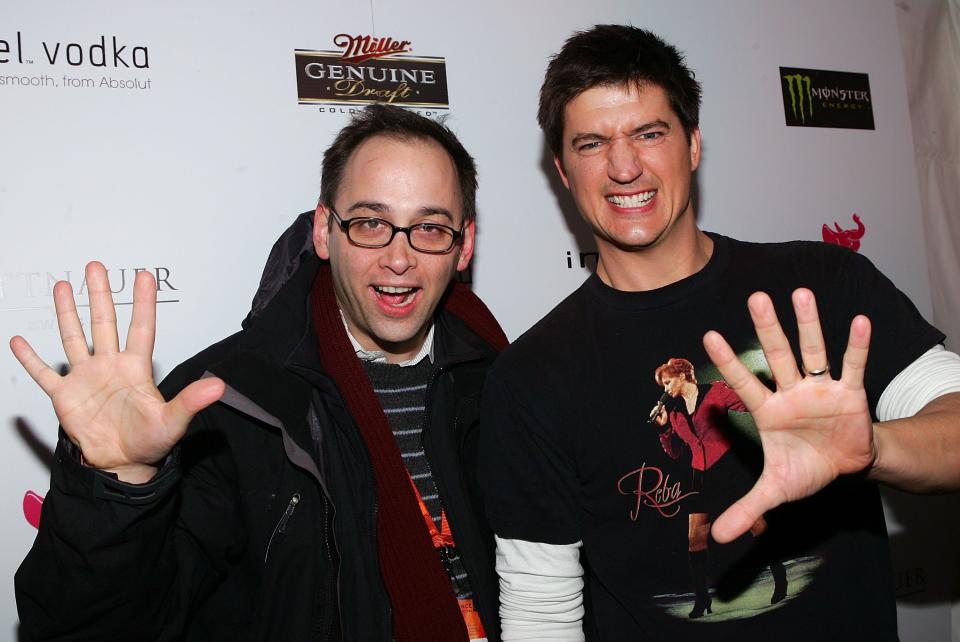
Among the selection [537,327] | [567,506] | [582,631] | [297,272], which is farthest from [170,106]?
[582,631]

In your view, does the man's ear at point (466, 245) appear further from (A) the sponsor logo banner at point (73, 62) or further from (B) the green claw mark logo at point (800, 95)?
(B) the green claw mark logo at point (800, 95)

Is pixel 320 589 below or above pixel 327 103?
below

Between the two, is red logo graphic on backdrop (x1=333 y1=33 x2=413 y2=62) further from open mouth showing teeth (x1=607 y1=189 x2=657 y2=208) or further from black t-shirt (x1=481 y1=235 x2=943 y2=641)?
black t-shirt (x1=481 y1=235 x2=943 y2=641)

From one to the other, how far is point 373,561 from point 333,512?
0.15 metres

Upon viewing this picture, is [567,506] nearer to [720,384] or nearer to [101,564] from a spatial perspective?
[720,384]

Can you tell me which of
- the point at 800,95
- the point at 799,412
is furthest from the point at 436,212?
the point at 800,95

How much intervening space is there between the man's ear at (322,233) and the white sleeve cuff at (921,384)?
125cm

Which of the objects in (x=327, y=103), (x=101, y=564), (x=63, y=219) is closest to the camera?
(x=101, y=564)

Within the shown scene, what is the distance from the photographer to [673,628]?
1.45m

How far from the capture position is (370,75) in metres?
2.14

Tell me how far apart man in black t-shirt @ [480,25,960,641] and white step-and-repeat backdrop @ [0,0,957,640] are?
613 millimetres

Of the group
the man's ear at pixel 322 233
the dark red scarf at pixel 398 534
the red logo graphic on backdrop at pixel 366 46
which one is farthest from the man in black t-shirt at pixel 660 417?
the red logo graphic on backdrop at pixel 366 46

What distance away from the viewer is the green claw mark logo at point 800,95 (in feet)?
8.59

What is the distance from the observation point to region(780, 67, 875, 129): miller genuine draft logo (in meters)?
2.62
